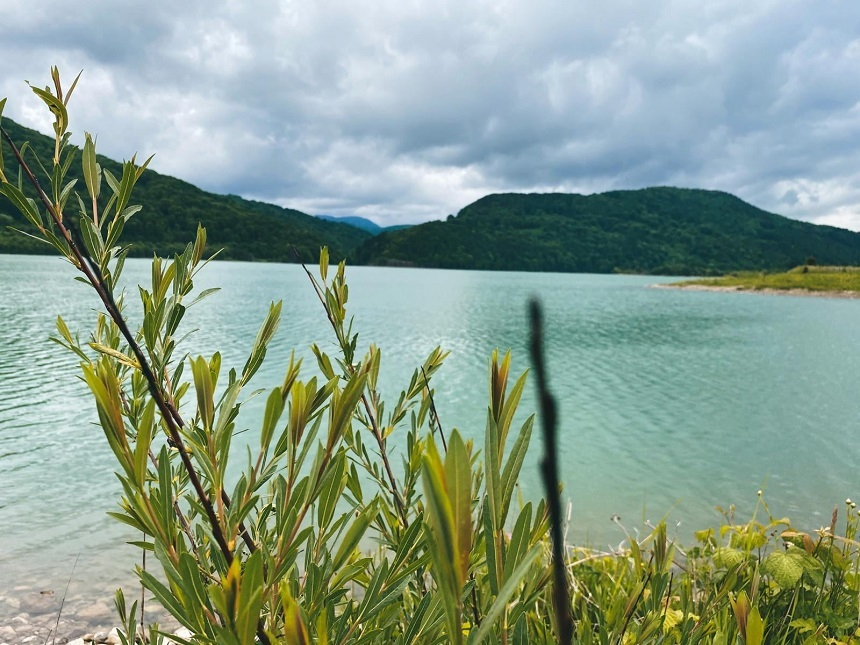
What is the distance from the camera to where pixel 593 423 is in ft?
42.5

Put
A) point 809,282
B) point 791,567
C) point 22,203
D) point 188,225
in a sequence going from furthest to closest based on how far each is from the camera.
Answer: point 188,225, point 809,282, point 791,567, point 22,203

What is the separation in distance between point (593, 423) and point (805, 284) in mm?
67698

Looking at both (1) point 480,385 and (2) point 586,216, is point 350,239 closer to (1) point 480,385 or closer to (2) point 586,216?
(2) point 586,216

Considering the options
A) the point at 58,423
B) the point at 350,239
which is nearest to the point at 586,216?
the point at 350,239

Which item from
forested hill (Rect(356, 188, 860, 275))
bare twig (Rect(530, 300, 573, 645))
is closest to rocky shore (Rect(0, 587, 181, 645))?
bare twig (Rect(530, 300, 573, 645))

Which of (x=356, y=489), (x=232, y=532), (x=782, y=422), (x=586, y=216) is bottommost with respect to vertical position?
(x=782, y=422)

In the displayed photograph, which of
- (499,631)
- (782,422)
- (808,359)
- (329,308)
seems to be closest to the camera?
(499,631)

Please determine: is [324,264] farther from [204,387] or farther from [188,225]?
[188,225]

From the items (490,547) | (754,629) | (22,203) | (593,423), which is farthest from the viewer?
(593,423)

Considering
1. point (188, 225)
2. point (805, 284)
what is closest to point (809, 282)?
point (805, 284)

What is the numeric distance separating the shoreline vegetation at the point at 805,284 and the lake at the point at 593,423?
39946 mm

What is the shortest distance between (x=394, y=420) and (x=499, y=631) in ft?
3.73

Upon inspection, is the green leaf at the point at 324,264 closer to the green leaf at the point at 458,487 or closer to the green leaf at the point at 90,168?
the green leaf at the point at 90,168

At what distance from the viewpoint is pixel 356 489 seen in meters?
1.35
